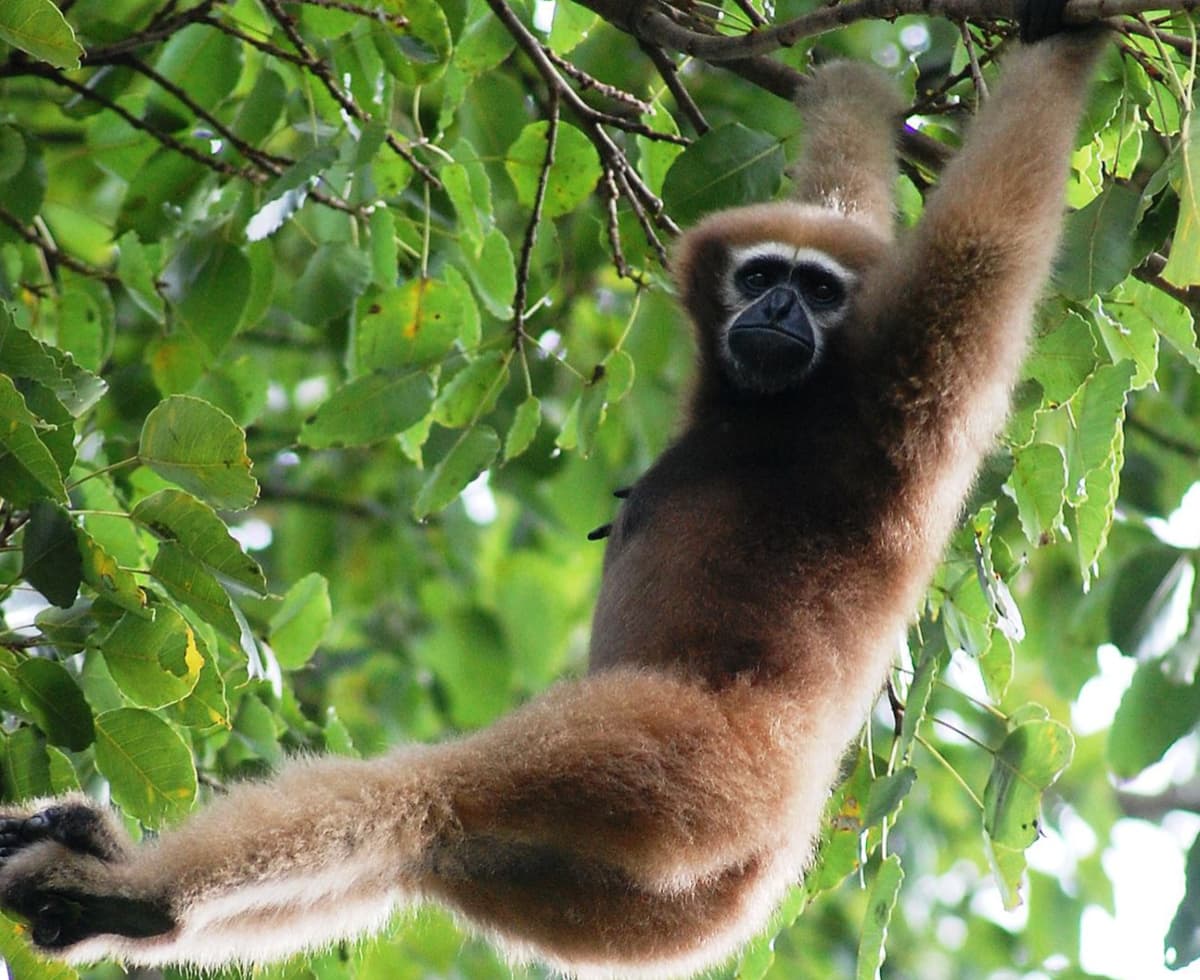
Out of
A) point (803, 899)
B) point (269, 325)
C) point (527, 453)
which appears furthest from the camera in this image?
point (269, 325)

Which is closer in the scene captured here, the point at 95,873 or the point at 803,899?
the point at 95,873

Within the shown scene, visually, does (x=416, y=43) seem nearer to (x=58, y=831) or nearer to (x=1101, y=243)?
(x=1101, y=243)

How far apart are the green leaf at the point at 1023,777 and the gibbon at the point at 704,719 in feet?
1.32

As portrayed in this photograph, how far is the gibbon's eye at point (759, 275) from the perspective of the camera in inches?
175

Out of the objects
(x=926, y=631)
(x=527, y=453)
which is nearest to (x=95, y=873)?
(x=926, y=631)

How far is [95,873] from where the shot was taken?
3201 millimetres

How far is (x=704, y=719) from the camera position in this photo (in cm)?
357

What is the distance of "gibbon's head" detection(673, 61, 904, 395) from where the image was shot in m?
4.20

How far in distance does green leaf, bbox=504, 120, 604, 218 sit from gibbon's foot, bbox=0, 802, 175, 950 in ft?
8.05

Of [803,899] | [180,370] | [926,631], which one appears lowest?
[803,899]

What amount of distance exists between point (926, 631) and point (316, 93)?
2.69 metres

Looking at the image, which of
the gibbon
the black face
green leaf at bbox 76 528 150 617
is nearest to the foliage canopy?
green leaf at bbox 76 528 150 617

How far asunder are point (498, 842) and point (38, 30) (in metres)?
2.06

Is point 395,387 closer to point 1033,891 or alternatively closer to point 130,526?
point 130,526
